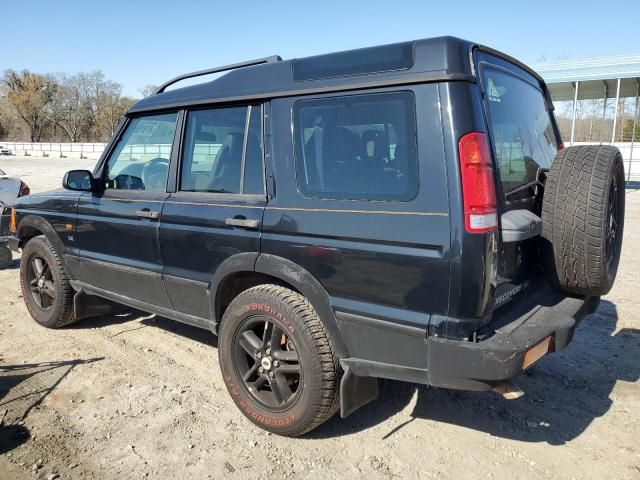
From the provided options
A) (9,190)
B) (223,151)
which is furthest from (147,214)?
(9,190)

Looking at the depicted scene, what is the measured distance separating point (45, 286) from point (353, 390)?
348 centimetres

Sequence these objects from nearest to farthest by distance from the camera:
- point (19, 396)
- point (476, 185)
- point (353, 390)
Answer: point (476, 185) < point (353, 390) < point (19, 396)

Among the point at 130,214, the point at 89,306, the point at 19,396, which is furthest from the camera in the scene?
the point at 89,306

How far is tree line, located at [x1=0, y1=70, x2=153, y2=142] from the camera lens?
247 feet

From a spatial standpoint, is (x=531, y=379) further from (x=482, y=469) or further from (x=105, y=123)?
(x=105, y=123)

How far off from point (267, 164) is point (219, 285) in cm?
81

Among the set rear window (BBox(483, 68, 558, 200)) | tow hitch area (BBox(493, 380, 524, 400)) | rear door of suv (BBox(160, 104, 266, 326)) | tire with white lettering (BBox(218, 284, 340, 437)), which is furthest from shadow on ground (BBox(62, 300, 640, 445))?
rear window (BBox(483, 68, 558, 200))

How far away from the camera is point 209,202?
10.5 feet

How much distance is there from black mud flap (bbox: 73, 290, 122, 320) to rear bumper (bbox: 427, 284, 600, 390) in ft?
11.1

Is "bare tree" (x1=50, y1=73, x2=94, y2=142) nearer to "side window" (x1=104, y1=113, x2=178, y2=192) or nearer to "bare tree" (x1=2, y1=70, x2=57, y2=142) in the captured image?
"bare tree" (x1=2, y1=70, x2=57, y2=142)

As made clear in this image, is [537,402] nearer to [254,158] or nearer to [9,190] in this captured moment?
[254,158]

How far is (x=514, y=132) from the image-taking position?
2.87 metres

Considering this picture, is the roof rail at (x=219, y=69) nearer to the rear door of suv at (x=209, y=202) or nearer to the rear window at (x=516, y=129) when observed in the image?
the rear door of suv at (x=209, y=202)

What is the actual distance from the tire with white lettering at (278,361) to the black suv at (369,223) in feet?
0.04
